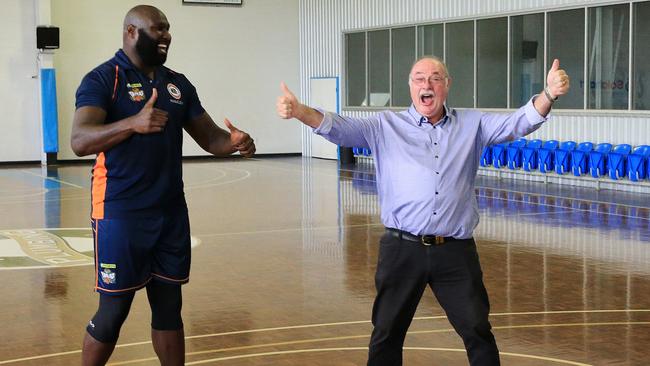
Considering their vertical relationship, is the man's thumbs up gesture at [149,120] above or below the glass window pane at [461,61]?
below

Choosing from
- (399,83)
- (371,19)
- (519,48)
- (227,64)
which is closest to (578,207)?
(519,48)

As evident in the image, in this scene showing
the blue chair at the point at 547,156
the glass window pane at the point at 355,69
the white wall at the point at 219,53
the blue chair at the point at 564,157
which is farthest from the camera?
the white wall at the point at 219,53

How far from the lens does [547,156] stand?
22234 millimetres

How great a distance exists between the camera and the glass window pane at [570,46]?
2148cm

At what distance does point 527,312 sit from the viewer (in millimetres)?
9008

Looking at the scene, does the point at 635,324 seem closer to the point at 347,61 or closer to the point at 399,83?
the point at 399,83

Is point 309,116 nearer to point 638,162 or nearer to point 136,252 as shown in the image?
point 136,252

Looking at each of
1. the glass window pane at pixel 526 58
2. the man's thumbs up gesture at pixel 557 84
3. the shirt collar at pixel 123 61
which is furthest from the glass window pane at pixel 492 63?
the shirt collar at pixel 123 61

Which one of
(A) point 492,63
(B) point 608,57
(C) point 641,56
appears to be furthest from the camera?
(A) point 492,63

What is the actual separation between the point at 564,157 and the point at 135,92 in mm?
17222

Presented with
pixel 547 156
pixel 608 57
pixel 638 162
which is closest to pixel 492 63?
pixel 547 156

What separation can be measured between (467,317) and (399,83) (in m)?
23.1

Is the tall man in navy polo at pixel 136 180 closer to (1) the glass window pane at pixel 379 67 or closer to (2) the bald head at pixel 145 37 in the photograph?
(2) the bald head at pixel 145 37

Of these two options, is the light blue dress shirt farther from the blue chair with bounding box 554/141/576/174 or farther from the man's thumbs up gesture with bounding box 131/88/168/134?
the blue chair with bounding box 554/141/576/174
